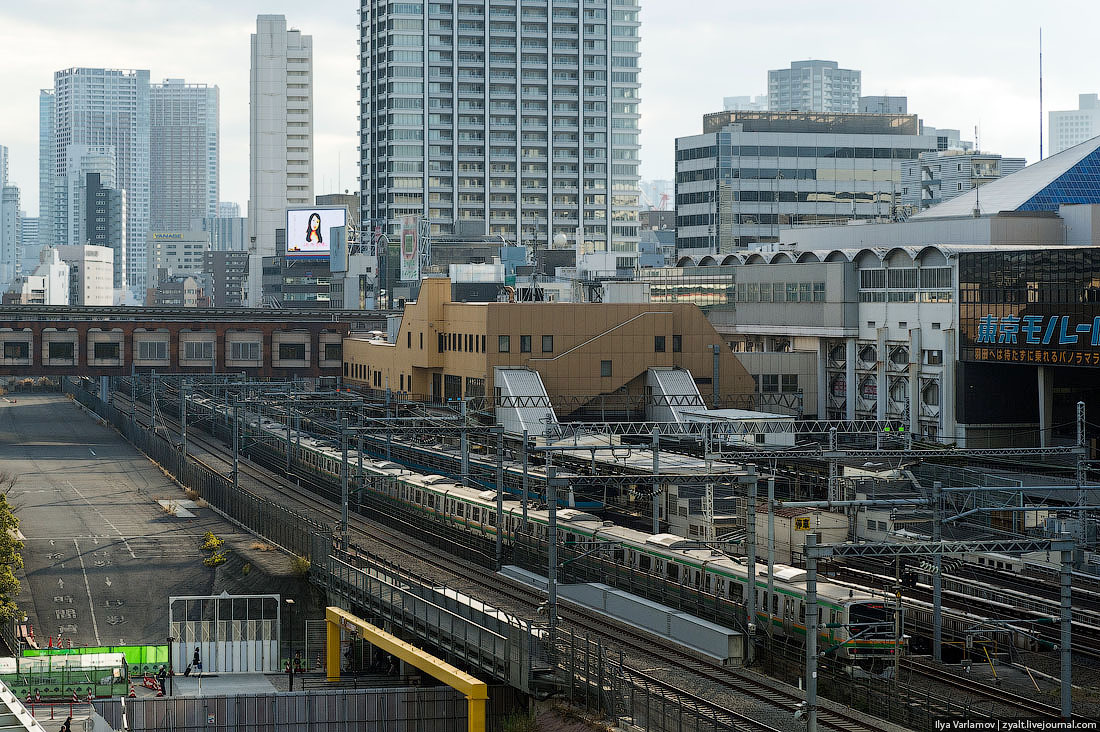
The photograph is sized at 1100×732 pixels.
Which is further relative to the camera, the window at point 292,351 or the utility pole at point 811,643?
the window at point 292,351

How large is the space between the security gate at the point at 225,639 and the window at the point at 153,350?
5978cm

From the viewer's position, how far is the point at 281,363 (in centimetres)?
10506

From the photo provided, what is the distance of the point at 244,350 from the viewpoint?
10462cm

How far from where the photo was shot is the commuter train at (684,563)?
118 ft

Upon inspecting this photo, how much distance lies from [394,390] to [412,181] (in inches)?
4209

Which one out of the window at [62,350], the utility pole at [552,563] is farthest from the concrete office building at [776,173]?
the utility pole at [552,563]

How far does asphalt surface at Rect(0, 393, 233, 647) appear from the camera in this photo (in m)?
50.4

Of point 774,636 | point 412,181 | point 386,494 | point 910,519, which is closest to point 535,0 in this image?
point 412,181

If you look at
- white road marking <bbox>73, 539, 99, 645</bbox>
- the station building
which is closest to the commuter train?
white road marking <bbox>73, 539, 99, 645</bbox>

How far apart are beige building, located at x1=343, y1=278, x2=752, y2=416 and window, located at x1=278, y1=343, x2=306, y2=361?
2201 cm

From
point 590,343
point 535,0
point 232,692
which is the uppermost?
point 535,0

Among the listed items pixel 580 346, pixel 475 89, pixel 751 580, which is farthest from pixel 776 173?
pixel 751 580

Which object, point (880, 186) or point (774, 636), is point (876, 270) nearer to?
point (774, 636)

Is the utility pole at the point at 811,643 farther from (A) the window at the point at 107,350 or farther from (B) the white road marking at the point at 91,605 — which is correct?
(A) the window at the point at 107,350
